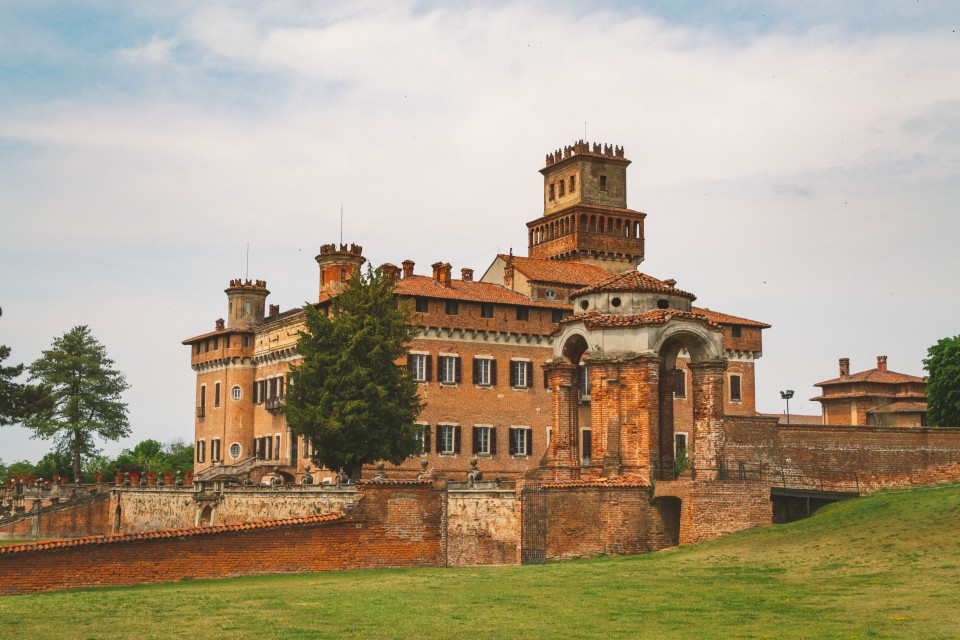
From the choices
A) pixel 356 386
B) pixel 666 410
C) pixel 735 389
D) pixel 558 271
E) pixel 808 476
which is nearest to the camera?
pixel 666 410

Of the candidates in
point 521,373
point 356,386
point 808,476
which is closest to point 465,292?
point 521,373

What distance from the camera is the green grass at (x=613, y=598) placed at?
1917 cm

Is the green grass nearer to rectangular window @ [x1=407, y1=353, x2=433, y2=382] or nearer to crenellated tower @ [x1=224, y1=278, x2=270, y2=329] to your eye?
rectangular window @ [x1=407, y1=353, x2=433, y2=382]

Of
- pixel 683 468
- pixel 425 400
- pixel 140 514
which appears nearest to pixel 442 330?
pixel 425 400

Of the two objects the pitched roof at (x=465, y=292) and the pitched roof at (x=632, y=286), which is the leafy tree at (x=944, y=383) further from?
the pitched roof at (x=632, y=286)

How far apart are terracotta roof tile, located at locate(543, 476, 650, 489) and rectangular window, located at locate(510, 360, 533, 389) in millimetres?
23966

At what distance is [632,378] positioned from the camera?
1438 inches

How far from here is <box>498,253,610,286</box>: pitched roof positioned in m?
63.2

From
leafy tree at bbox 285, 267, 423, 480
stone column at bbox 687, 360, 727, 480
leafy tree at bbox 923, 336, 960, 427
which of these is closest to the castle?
stone column at bbox 687, 360, 727, 480

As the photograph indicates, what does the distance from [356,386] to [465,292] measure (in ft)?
45.7

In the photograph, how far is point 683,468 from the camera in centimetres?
3762

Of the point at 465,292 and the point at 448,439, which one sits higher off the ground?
the point at 465,292

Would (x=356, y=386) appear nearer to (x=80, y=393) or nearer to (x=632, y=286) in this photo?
(x=632, y=286)

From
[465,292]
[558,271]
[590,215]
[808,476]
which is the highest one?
[590,215]
